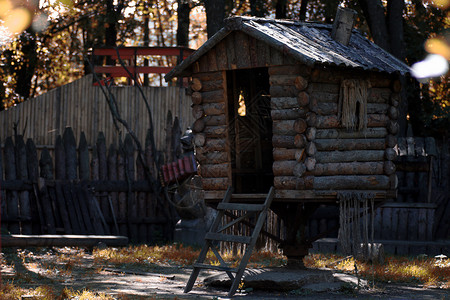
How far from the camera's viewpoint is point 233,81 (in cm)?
1260

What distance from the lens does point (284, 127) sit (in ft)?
35.3

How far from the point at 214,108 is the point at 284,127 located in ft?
4.30

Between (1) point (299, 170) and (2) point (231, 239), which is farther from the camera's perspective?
(1) point (299, 170)

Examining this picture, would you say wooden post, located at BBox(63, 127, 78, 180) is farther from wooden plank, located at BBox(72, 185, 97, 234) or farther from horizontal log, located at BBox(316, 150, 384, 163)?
horizontal log, located at BBox(316, 150, 384, 163)

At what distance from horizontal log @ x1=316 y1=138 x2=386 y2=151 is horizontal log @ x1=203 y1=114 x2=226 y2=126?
1616 millimetres

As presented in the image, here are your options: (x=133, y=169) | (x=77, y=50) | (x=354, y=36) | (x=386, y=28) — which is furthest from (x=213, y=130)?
(x=77, y=50)

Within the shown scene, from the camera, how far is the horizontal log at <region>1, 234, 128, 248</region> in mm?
13312

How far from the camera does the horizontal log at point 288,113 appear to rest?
10648mm

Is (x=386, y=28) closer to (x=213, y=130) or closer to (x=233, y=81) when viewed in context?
(x=233, y=81)

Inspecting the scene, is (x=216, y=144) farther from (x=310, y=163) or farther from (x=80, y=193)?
(x=80, y=193)

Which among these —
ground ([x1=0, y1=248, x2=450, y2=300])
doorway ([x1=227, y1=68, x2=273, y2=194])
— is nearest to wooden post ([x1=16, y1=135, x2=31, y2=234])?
ground ([x1=0, y1=248, x2=450, y2=300])

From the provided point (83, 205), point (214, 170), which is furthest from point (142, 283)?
point (83, 205)

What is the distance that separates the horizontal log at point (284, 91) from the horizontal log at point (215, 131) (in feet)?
3.49

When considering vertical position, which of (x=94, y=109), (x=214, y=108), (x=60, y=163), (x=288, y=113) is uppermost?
(x=94, y=109)
